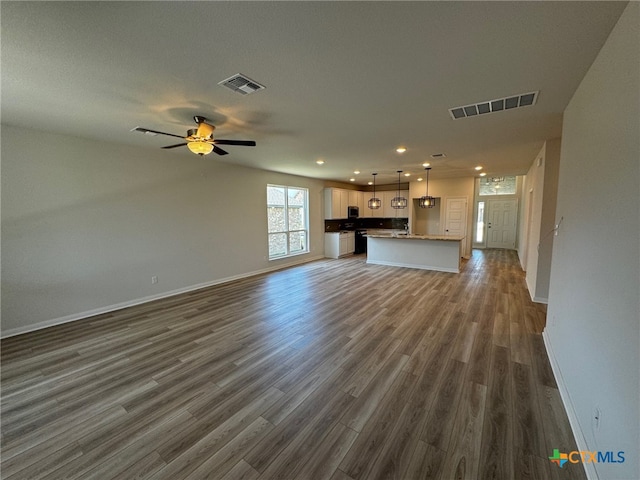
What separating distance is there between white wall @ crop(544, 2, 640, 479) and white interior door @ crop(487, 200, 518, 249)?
8822 millimetres

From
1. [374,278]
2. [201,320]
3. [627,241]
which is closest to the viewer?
[627,241]

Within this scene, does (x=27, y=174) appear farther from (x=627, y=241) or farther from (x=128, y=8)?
(x=627, y=241)

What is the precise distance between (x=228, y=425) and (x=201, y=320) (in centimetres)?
214

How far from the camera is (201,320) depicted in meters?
3.72

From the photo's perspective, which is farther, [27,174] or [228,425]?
[27,174]

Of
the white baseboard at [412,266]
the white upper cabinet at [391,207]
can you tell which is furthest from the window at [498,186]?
the white baseboard at [412,266]

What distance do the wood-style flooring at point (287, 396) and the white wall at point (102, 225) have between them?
1.70 ft

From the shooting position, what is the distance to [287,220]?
24.8 feet

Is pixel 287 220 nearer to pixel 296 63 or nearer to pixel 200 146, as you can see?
pixel 200 146

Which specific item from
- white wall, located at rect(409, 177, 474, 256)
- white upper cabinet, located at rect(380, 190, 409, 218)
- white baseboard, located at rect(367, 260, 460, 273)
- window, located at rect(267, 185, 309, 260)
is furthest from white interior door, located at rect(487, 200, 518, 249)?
window, located at rect(267, 185, 309, 260)

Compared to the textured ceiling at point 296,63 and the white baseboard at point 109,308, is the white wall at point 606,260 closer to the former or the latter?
the textured ceiling at point 296,63

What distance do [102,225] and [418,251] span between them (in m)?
6.87

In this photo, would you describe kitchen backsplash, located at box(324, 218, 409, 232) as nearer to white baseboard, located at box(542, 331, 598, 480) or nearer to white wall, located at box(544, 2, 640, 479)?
white baseboard, located at box(542, 331, 598, 480)

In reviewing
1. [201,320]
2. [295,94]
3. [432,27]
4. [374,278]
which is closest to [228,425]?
[201,320]
